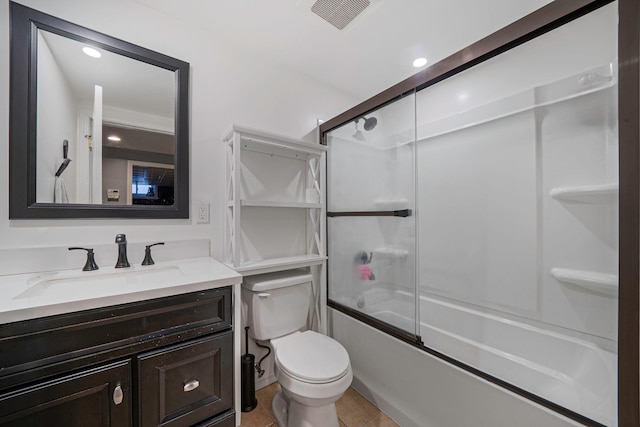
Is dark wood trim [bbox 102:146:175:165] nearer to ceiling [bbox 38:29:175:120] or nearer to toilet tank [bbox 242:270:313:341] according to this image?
ceiling [bbox 38:29:175:120]

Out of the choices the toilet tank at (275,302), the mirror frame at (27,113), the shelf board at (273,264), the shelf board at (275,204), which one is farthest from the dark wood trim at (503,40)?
the mirror frame at (27,113)

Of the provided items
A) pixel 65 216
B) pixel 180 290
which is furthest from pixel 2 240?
pixel 180 290

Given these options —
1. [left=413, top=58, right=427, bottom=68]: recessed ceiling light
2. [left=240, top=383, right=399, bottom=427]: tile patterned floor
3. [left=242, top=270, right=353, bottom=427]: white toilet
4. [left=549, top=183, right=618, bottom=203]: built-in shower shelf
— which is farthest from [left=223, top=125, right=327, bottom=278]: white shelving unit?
[left=549, top=183, right=618, bottom=203]: built-in shower shelf

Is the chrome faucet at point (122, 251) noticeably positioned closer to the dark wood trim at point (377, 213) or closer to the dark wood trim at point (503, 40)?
the dark wood trim at point (377, 213)

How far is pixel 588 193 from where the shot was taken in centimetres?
121

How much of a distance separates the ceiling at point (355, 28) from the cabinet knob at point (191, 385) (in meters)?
1.86

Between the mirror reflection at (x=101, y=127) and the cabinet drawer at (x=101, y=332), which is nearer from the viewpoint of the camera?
the cabinet drawer at (x=101, y=332)

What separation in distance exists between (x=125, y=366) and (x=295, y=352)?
0.75m

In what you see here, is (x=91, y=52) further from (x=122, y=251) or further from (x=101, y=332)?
(x=101, y=332)

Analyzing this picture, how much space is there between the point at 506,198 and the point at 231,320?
1806 mm

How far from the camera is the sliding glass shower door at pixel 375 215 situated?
59.9 inches

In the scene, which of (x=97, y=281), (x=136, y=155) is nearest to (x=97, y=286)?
(x=97, y=281)

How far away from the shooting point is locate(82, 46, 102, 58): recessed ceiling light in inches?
48.9

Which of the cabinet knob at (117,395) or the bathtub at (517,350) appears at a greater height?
the cabinet knob at (117,395)
